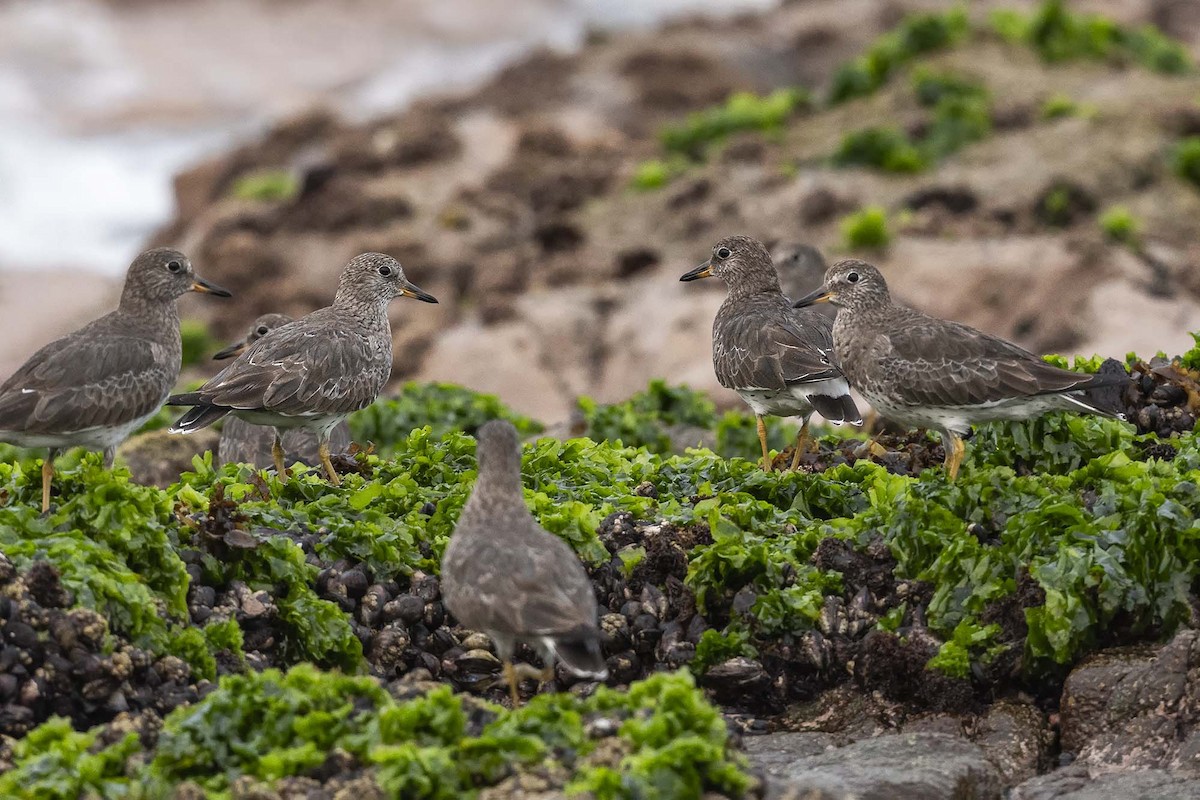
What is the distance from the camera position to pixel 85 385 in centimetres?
976

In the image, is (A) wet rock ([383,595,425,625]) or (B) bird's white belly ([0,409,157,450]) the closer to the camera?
(A) wet rock ([383,595,425,625])

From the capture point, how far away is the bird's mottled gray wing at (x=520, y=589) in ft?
24.8

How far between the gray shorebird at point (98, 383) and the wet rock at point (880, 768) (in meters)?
4.10

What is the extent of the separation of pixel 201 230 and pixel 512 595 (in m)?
20.0

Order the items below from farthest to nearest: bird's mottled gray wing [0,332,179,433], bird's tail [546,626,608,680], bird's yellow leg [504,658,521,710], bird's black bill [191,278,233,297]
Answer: bird's black bill [191,278,233,297]
bird's mottled gray wing [0,332,179,433]
bird's yellow leg [504,658,521,710]
bird's tail [546,626,608,680]

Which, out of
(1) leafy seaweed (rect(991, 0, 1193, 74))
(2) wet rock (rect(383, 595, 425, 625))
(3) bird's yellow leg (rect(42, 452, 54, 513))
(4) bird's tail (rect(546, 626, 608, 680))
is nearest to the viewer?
(4) bird's tail (rect(546, 626, 608, 680))

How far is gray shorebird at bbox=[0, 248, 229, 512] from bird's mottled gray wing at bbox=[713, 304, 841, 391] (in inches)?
157

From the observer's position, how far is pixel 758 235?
21656mm

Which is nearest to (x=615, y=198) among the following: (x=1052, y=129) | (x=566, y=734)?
(x=1052, y=129)

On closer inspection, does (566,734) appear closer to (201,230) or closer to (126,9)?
(201,230)

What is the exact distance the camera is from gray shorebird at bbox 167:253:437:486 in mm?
10680

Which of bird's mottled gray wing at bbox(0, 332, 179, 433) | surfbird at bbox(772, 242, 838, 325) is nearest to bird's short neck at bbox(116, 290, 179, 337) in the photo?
bird's mottled gray wing at bbox(0, 332, 179, 433)

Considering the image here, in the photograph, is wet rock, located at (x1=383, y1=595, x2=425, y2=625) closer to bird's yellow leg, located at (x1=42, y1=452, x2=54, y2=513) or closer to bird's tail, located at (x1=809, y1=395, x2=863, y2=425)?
bird's yellow leg, located at (x1=42, y1=452, x2=54, y2=513)

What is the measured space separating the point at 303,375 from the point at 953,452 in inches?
166
